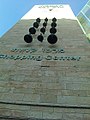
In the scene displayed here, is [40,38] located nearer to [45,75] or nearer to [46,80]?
[45,75]

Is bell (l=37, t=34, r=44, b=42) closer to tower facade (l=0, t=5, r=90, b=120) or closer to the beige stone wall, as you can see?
tower facade (l=0, t=5, r=90, b=120)

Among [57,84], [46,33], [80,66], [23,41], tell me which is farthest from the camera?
[46,33]

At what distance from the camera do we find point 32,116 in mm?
9312

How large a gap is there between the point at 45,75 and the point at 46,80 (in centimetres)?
43

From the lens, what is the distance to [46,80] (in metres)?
11.4

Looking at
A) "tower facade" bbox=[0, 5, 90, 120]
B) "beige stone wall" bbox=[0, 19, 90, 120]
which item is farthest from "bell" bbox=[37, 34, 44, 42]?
Result: "beige stone wall" bbox=[0, 19, 90, 120]

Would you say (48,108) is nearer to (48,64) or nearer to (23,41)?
(48,64)

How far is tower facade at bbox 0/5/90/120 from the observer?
9648 millimetres

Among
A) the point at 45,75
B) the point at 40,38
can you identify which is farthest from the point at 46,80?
the point at 40,38

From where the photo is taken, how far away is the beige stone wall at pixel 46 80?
31.5 ft

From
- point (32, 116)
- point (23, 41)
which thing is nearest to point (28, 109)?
Result: point (32, 116)

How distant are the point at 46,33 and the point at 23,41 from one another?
187 cm

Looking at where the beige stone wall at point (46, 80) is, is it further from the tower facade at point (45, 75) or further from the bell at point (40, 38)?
the bell at point (40, 38)

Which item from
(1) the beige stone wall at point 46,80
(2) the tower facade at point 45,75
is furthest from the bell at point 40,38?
(1) the beige stone wall at point 46,80
